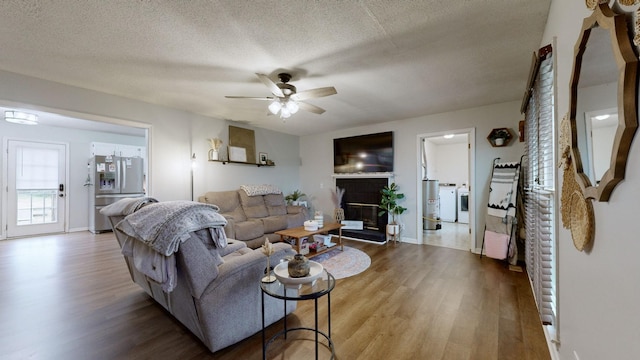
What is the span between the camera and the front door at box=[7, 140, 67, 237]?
16.2ft

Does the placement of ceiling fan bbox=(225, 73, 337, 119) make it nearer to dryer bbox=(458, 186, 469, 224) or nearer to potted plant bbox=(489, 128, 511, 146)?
potted plant bbox=(489, 128, 511, 146)

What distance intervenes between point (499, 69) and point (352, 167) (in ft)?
10.2

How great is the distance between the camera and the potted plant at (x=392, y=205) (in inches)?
180

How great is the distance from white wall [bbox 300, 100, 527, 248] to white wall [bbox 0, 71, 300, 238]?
3.35 ft

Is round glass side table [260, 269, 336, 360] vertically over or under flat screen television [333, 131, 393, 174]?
under

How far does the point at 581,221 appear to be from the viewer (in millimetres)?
1037

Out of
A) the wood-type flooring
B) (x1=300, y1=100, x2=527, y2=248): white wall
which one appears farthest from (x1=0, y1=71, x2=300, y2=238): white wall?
the wood-type flooring

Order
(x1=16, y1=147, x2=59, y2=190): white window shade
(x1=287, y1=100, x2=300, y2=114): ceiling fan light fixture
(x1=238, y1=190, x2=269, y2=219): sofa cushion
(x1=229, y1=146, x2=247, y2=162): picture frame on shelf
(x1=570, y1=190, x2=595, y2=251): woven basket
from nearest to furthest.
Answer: (x1=570, y1=190, x2=595, y2=251): woven basket, (x1=287, y1=100, x2=300, y2=114): ceiling fan light fixture, (x1=238, y1=190, x2=269, y2=219): sofa cushion, (x1=229, y1=146, x2=247, y2=162): picture frame on shelf, (x1=16, y1=147, x2=59, y2=190): white window shade

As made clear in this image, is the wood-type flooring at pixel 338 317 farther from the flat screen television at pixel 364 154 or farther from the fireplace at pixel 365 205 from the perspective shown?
the flat screen television at pixel 364 154

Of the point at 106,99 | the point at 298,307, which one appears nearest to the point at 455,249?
the point at 298,307

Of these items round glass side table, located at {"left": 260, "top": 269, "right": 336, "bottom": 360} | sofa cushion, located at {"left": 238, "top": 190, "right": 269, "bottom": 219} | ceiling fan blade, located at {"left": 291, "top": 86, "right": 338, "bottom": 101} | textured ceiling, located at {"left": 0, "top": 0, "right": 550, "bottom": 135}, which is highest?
textured ceiling, located at {"left": 0, "top": 0, "right": 550, "bottom": 135}

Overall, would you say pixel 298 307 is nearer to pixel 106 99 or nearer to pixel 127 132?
pixel 106 99

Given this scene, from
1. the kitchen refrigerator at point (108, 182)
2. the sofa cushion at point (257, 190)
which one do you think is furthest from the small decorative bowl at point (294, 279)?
the kitchen refrigerator at point (108, 182)

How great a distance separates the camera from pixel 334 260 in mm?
3578
